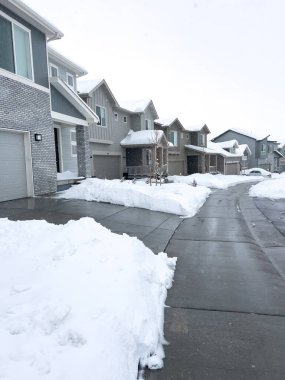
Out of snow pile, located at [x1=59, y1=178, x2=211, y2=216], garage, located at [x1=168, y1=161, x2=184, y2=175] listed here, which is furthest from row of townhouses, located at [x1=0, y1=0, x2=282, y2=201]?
garage, located at [x1=168, y1=161, x2=184, y2=175]

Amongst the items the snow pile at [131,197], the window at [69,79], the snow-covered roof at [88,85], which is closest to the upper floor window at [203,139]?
the snow-covered roof at [88,85]

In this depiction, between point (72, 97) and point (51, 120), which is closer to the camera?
point (51, 120)

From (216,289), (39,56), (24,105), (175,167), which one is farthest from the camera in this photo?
(175,167)

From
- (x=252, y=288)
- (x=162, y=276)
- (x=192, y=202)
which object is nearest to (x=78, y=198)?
(x=192, y=202)

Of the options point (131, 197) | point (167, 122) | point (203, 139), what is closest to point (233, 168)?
point (203, 139)

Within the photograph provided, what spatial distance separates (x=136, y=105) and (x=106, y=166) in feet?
25.5

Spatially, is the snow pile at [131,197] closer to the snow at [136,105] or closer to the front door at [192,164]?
the snow at [136,105]

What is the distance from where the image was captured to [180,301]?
4371mm

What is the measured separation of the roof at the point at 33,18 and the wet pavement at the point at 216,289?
6.70m

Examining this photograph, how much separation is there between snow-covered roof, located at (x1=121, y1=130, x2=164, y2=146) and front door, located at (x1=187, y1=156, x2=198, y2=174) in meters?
13.1

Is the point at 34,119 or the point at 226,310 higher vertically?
the point at 34,119

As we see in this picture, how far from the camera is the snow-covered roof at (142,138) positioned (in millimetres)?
26411

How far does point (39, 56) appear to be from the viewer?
12.4 metres

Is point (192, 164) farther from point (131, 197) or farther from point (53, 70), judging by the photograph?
point (131, 197)
